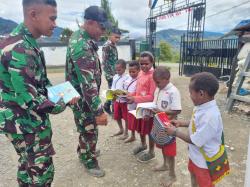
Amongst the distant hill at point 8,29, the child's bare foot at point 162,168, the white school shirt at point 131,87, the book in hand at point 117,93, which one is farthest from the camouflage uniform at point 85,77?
the distant hill at point 8,29

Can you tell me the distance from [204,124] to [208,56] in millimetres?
A: 8992

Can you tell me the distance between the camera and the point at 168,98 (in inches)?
102

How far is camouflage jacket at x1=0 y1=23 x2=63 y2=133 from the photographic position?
65.2 inches

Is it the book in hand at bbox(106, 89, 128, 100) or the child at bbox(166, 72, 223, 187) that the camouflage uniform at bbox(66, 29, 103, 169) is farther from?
the child at bbox(166, 72, 223, 187)

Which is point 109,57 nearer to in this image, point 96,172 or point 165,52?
point 96,172

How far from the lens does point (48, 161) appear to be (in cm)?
203

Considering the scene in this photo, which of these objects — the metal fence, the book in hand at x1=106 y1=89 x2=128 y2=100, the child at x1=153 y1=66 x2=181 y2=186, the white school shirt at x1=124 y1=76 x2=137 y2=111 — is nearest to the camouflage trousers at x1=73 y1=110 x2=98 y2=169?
the book in hand at x1=106 y1=89 x2=128 y2=100

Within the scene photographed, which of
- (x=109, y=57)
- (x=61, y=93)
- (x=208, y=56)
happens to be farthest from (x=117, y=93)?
(x=208, y=56)

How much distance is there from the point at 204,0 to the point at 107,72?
10.6 m

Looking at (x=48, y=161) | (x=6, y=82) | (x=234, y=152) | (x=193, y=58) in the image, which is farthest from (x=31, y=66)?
(x=193, y=58)

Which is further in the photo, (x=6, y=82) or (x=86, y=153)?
(x=86, y=153)

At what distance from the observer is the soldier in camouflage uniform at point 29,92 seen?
1670mm

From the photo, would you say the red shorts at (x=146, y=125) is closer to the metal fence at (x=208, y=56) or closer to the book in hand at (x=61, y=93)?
the book in hand at (x=61, y=93)

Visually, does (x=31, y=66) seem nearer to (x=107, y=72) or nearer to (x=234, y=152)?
(x=234, y=152)
